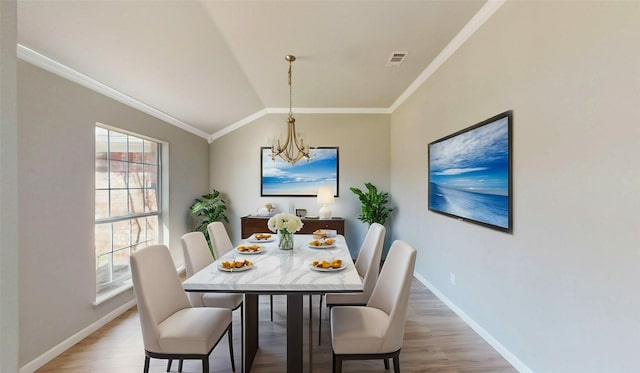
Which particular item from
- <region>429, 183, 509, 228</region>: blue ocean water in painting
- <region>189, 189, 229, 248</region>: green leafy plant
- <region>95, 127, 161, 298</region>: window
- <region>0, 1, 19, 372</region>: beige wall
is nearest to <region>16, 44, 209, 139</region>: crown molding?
<region>95, 127, 161, 298</region>: window

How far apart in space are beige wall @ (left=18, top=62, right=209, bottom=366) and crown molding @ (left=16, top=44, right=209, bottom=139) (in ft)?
0.17

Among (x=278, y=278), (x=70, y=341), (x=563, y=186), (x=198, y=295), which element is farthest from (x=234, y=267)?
(x=563, y=186)

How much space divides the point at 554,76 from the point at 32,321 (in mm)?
3941

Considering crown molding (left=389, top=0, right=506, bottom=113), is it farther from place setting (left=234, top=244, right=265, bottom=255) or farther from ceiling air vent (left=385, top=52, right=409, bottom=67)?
place setting (left=234, top=244, right=265, bottom=255)

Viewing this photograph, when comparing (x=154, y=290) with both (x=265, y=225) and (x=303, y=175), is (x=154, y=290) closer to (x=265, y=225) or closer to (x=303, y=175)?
(x=265, y=225)

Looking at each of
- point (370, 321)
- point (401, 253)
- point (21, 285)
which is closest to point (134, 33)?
point (21, 285)

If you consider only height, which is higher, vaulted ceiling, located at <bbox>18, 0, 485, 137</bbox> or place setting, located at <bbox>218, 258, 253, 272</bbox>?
vaulted ceiling, located at <bbox>18, 0, 485, 137</bbox>

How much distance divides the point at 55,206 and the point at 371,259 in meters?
2.62

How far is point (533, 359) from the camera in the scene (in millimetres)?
1927

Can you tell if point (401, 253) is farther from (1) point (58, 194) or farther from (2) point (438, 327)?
(1) point (58, 194)

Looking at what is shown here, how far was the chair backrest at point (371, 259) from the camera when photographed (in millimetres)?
2363

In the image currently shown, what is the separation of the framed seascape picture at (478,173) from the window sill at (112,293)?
362 centimetres

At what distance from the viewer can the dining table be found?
1643 mm

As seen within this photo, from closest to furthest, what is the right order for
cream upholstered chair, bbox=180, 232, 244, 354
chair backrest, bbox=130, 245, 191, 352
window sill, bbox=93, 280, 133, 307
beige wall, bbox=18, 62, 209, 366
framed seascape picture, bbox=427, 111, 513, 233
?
1. chair backrest, bbox=130, 245, 191, 352
2. beige wall, bbox=18, 62, 209, 366
3. framed seascape picture, bbox=427, 111, 513, 233
4. cream upholstered chair, bbox=180, 232, 244, 354
5. window sill, bbox=93, 280, 133, 307
